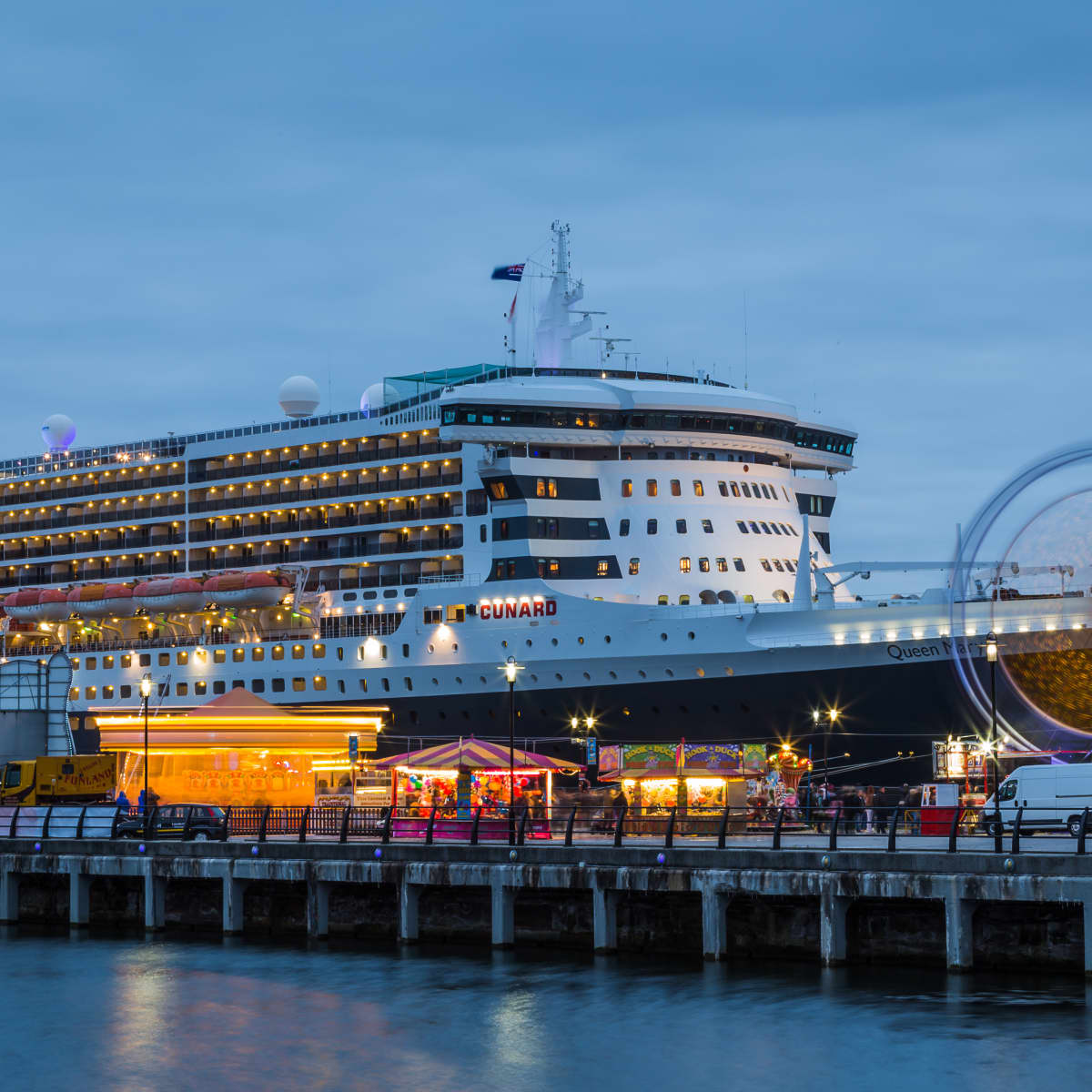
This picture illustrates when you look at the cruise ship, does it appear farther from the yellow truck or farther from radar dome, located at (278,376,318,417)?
the yellow truck

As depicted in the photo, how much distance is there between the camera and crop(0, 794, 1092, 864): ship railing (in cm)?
2808

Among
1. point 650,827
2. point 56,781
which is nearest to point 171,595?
point 56,781

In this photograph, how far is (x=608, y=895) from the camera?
A: 29578 mm

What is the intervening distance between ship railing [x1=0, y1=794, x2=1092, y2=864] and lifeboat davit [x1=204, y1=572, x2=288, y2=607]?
22451 mm

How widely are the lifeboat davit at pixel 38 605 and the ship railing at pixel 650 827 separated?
3203cm

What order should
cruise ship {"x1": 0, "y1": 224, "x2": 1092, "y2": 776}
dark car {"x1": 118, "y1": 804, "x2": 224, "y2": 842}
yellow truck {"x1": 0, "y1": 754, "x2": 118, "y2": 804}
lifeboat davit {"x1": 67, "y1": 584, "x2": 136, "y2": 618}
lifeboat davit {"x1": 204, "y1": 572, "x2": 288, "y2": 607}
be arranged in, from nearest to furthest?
dark car {"x1": 118, "y1": 804, "x2": 224, "y2": 842}, yellow truck {"x1": 0, "y1": 754, "x2": 118, "y2": 804}, cruise ship {"x1": 0, "y1": 224, "x2": 1092, "y2": 776}, lifeboat davit {"x1": 204, "y1": 572, "x2": 288, "y2": 607}, lifeboat davit {"x1": 67, "y1": 584, "x2": 136, "y2": 618}

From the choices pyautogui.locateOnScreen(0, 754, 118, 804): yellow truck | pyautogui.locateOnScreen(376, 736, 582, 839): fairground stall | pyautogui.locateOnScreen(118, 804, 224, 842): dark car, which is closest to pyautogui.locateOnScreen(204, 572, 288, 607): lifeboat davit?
pyautogui.locateOnScreen(376, 736, 582, 839): fairground stall

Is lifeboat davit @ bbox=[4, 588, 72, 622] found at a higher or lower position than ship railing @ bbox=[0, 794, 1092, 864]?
higher

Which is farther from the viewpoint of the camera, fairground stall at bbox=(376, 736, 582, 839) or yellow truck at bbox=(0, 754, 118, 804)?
yellow truck at bbox=(0, 754, 118, 804)

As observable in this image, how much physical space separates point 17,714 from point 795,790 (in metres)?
20.0

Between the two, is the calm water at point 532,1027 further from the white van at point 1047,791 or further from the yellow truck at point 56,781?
the yellow truck at point 56,781

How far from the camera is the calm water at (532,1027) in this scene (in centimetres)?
2236

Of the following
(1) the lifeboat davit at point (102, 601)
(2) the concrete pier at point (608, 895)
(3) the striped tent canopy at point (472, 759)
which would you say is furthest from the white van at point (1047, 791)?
(1) the lifeboat davit at point (102, 601)

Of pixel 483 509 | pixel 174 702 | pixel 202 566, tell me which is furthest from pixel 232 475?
pixel 483 509
